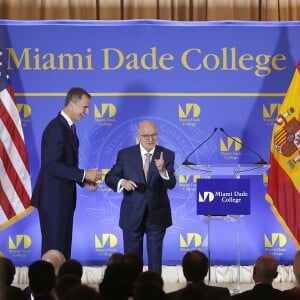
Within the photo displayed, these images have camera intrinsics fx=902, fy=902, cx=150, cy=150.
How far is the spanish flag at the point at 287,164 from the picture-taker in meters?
10.2

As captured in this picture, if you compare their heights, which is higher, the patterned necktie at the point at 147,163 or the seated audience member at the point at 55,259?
the patterned necktie at the point at 147,163

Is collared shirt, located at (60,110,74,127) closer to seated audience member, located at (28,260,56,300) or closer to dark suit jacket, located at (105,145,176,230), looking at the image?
dark suit jacket, located at (105,145,176,230)

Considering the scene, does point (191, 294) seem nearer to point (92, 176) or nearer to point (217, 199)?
point (217, 199)

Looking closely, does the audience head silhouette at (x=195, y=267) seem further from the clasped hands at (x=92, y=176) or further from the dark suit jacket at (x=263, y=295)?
the clasped hands at (x=92, y=176)

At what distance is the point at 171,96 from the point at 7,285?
522cm

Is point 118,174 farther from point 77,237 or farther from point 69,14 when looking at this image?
point 69,14

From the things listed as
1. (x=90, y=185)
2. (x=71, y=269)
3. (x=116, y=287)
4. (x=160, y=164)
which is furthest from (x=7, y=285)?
(x=90, y=185)

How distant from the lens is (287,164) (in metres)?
10.2

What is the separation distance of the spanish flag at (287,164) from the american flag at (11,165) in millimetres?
2752

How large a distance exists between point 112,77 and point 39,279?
524 cm

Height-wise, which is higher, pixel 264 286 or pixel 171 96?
pixel 171 96

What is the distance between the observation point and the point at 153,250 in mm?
9484

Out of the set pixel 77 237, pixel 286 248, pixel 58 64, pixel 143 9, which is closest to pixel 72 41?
pixel 58 64

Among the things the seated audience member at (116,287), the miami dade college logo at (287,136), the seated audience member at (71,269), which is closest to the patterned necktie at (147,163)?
the miami dade college logo at (287,136)
